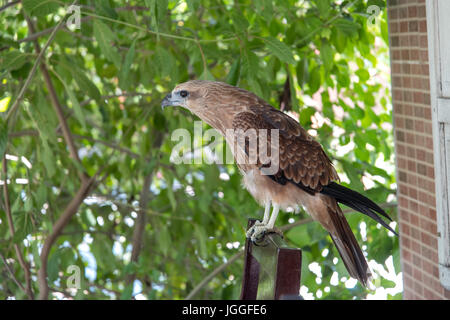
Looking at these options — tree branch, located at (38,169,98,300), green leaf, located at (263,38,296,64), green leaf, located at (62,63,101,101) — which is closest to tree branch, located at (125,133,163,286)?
tree branch, located at (38,169,98,300)

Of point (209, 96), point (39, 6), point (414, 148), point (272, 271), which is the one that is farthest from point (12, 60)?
point (414, 148)

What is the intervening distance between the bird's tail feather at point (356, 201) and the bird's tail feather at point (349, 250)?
0.27 feet

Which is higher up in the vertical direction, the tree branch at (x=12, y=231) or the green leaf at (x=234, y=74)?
the green leaf at (x=234, y=74)

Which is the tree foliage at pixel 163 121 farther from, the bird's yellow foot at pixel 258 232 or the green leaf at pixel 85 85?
the bird's yellow foot at pixel 258 232

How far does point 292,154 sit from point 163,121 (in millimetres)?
1749

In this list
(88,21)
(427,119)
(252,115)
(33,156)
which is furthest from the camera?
(33,156)

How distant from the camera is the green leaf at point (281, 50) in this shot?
8.72 ft

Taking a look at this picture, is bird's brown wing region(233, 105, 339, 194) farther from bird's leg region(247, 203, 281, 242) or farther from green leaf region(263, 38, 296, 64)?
green leaf region(263, 38, 296, 64)

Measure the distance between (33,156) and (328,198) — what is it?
279 centimetres

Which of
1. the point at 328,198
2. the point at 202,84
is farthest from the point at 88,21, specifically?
the point at 328,198

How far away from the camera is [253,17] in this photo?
3.74 meters

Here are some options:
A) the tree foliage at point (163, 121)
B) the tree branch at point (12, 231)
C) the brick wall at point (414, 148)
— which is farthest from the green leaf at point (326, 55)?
the tree branch at point (12, 231)

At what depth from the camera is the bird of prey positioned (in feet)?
7.34
